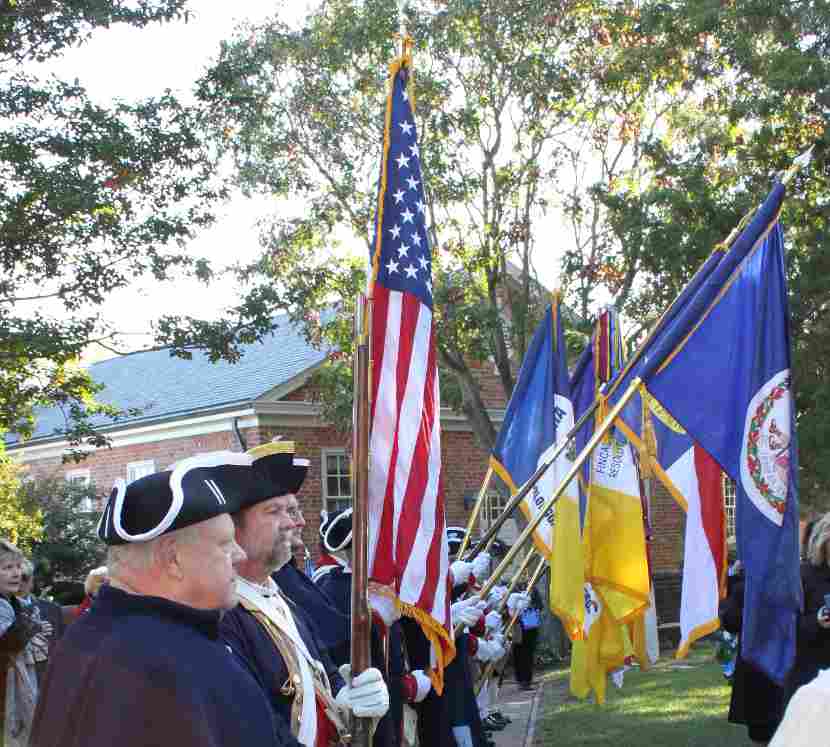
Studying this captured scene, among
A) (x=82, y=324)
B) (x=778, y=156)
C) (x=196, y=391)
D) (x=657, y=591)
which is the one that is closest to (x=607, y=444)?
(x=82, y=324)

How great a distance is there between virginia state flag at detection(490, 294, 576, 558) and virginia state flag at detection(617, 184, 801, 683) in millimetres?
2105

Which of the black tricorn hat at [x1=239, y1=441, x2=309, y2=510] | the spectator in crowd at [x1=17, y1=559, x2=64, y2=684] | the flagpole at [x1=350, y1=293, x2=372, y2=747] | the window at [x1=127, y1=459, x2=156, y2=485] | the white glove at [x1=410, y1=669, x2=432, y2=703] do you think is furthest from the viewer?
the window at [x1=127, y1=459, x2=156, y2=485]

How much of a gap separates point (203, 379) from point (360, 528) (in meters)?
25.1

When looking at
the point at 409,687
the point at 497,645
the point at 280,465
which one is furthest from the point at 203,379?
the point at 280,465

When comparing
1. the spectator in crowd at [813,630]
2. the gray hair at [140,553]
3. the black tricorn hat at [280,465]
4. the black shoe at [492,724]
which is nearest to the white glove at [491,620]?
the spectator in crowd at [813,630]

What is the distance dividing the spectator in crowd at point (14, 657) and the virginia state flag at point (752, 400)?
3.89m

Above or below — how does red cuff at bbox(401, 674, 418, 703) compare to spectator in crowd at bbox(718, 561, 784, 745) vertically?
above

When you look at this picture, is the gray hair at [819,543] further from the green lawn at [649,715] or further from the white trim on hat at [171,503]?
the white trim on hat at [171,503]

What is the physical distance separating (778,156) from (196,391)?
49.9 ft

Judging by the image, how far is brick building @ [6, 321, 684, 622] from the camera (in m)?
24.7

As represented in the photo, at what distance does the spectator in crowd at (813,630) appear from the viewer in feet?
22.6

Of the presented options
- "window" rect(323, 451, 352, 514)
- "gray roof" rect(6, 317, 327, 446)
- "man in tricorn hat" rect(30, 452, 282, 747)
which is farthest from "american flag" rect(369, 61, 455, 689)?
"window" rect(323, 451, 352, 514)

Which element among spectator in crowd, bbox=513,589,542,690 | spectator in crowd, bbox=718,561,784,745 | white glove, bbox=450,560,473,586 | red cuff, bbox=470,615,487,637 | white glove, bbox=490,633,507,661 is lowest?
spectator in crowd, bbox=513,589,542,690

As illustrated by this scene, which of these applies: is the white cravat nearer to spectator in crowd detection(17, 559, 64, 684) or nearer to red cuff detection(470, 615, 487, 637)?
spectator in crowd detection(17, 559, 64, 684)
